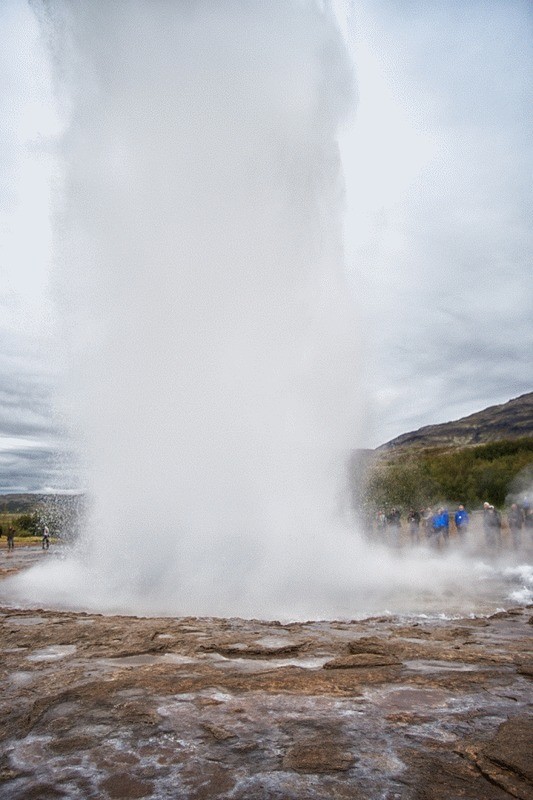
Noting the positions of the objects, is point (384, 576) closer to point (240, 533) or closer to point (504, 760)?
point (240, 533)

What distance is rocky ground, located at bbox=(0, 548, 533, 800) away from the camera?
7.82 ft

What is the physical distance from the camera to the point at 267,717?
3.15 m

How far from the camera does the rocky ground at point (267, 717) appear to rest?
238cm

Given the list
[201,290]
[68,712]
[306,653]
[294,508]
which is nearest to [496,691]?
[306,653]

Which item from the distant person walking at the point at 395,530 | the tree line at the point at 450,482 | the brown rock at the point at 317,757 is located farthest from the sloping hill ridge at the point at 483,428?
the brown rock at the point at 317,757

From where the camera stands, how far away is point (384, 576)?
10.5 metres

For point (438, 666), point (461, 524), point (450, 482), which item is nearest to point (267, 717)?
point (438, 666)

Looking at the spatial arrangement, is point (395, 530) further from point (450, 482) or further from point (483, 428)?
point (483, 428)

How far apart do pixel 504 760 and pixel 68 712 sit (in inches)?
102

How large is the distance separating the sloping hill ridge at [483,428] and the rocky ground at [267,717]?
14621 cm

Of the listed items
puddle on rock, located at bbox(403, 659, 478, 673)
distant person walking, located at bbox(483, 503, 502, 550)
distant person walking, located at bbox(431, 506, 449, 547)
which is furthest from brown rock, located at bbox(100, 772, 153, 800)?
distant person walking, located at bbox(483, 503, 502, 550)

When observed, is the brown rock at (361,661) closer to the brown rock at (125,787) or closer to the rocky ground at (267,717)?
the rocky ground at (267,717)

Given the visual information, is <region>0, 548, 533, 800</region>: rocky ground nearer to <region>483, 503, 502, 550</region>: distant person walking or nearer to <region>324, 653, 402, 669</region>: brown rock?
<region>324, 653, 402, 669</region>: brown rock

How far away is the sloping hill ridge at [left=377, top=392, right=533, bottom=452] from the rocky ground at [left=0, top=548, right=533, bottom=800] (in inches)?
5756
